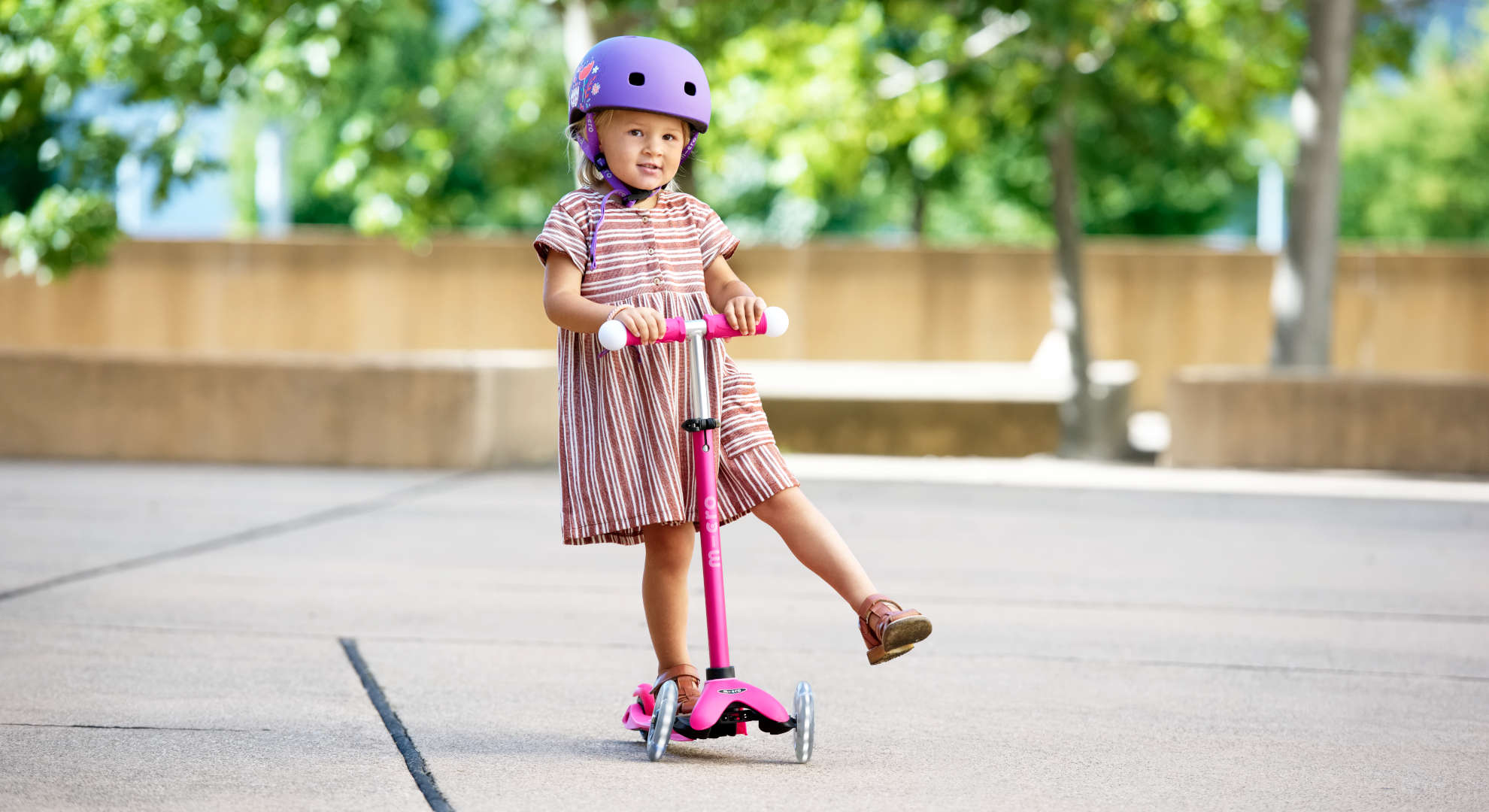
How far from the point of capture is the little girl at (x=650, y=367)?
367 centimetres

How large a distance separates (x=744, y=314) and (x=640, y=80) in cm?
56

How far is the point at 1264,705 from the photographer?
4.46m

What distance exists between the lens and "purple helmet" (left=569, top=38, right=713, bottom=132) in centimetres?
363

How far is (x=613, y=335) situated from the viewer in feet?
11.1

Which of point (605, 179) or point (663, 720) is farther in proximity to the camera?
point (605, 179)

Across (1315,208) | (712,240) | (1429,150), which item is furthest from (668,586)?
(1429,150)

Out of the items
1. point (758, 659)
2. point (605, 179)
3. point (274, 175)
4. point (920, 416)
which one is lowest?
point (920, 416)

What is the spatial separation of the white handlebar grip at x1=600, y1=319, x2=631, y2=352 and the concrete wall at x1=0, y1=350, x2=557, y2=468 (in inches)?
283

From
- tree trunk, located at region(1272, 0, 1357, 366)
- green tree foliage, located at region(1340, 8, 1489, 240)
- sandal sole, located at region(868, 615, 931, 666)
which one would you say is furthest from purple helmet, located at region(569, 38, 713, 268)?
green tree foliage, located at region(1340, 8, 1489, 240)

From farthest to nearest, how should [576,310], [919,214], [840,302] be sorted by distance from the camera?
[919,214] < [840,302] < [576,310]

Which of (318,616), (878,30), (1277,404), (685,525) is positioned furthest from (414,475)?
(878,30)

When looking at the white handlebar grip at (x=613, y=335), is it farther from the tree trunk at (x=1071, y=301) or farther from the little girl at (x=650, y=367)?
the tree trunk at (x=1071, y=301)

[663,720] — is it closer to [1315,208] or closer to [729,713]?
[729,713]

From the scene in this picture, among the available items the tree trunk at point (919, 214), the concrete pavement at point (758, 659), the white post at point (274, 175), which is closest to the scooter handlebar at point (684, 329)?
the concrete pavement at point (758, 659)
